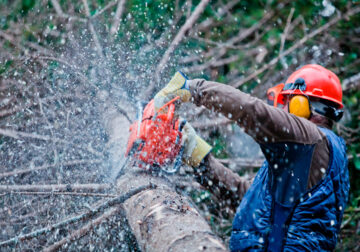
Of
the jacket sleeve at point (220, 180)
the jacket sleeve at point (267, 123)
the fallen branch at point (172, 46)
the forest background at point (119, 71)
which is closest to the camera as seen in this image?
the jacket sleeve at point (267, 123)

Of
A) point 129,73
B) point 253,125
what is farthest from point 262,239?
point 129,73

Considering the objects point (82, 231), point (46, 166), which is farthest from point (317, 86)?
point (46, 166)

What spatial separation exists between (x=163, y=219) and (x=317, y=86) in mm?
1298

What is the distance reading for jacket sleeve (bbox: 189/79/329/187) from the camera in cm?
170

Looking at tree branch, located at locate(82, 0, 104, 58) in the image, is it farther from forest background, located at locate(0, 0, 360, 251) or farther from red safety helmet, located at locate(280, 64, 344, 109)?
red safety helmet, located at locate(280, 64, 344, 109)

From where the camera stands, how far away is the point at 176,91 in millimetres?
2105

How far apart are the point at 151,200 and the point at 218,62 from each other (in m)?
3.36

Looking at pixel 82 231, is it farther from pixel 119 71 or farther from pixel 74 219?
pixel 119 71

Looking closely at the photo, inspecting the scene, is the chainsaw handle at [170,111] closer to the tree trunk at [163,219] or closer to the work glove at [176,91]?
the work glove at [176,91]

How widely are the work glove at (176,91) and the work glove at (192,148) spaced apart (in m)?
0.37

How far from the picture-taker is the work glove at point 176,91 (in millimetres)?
2080

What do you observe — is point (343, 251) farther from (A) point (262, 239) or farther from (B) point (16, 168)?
(B) point (16, 168)

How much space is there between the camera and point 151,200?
6.33ft

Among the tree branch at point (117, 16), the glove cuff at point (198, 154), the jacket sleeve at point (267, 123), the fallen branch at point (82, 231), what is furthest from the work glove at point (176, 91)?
the tree branch at point (117, 16)
